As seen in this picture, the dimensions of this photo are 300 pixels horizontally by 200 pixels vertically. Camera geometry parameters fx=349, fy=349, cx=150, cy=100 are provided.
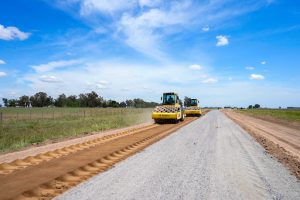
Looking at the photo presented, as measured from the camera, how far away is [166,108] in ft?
100

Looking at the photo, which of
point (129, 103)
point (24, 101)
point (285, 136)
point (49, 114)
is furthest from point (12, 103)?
point (285, 136)

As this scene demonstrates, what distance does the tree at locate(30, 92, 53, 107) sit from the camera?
16425cm

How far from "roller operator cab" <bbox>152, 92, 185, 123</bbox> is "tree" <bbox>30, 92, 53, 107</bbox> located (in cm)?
14155

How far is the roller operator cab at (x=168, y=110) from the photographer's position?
30.2 metres

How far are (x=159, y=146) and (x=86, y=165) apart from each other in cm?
527

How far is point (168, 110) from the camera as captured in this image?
30375mm

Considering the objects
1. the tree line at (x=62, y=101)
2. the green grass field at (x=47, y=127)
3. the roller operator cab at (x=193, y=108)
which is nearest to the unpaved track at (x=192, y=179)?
the green grass field at (x=47, y=127)

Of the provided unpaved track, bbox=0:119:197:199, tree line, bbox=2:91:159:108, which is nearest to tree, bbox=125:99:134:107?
tree line, bbox=2:91:159:108

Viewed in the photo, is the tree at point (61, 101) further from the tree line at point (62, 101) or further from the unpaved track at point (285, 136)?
the unpaved track at point (285, 136)

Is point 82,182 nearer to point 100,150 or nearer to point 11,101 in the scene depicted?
point 100,150

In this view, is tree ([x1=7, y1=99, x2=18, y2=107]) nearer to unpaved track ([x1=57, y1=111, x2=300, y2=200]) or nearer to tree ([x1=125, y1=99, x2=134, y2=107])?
tree ([x1=125, y1=99, x2=134, y2=107])

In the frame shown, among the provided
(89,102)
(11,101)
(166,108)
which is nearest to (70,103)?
(89,102)

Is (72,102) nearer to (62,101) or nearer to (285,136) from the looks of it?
(62,101)

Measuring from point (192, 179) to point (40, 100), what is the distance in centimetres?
16480
